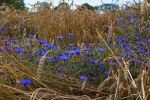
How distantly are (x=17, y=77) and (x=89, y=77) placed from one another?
0.76 metres

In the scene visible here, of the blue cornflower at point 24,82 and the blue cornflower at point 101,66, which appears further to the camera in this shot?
the blue cornflower at point 101,66

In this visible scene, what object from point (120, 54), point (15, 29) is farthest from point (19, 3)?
point (120, 54)

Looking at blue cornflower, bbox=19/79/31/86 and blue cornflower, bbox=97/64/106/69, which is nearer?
blue cornflower, bbox=19/79/31/86

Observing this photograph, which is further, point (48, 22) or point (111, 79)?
point (48, 22)

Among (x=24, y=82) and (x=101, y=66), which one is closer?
(x=24, y=82)

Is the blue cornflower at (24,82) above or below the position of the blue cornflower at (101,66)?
above

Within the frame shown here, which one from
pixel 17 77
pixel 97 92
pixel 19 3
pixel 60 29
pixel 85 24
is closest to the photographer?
pixel 17 77

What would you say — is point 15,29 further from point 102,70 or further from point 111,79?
point 111,79

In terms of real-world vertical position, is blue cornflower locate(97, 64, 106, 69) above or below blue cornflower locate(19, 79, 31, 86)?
below

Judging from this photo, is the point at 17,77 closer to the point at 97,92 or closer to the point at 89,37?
the point at 97,92

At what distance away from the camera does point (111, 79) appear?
2.50 metres

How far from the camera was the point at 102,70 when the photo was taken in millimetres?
2848

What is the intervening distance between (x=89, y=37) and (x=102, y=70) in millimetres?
1645

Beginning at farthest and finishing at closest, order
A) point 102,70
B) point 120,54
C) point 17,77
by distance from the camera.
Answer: point 120,54 < point 102,70 < point 17,77
